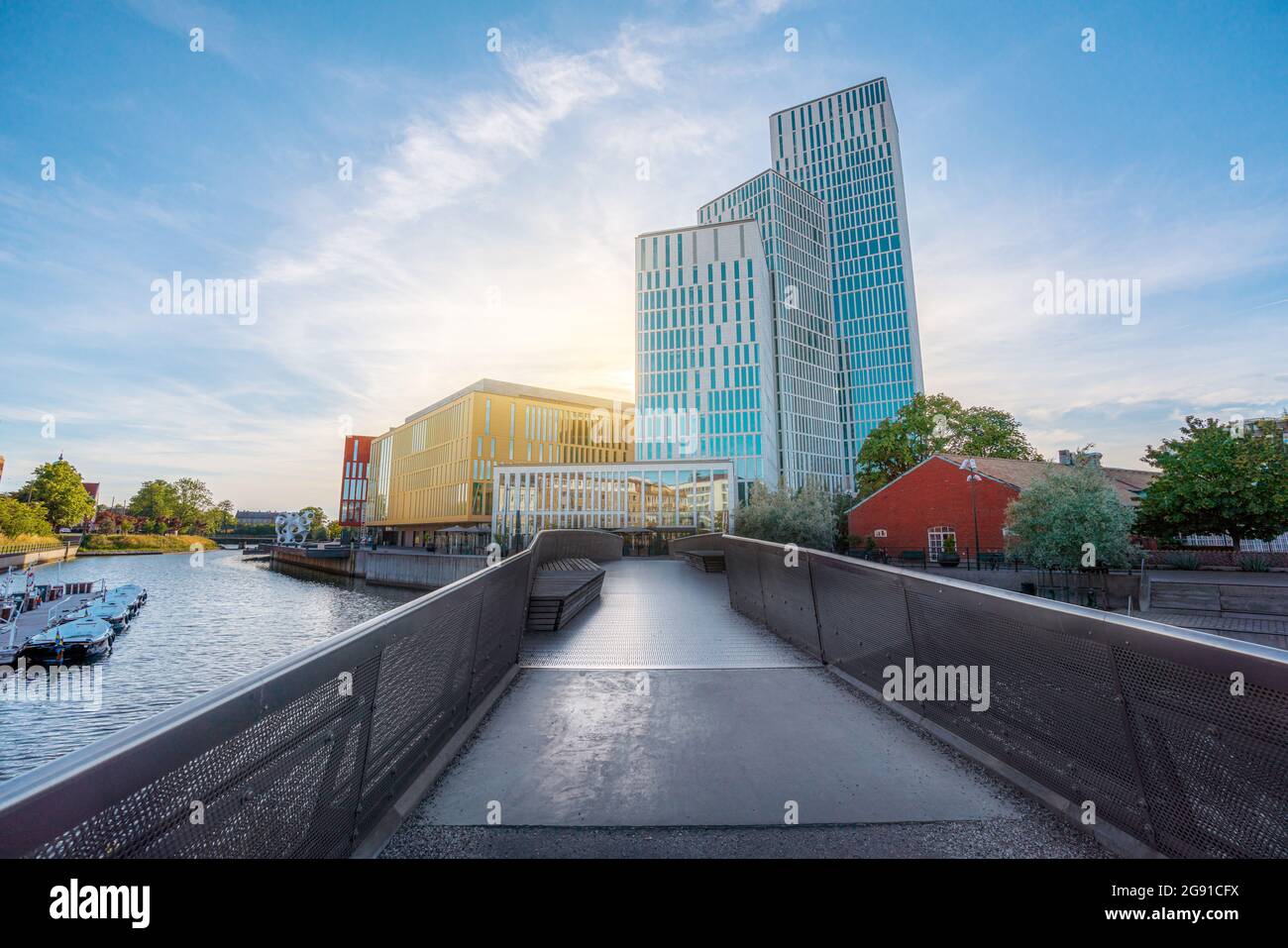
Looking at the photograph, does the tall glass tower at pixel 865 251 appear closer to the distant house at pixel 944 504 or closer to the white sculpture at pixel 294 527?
the distant house at pixel 944 504

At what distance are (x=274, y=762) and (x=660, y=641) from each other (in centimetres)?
566

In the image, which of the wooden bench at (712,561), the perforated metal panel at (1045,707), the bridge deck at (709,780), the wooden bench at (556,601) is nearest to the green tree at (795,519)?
the wooden bench at (712,561)

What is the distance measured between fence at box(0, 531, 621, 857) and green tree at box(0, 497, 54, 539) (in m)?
76.9

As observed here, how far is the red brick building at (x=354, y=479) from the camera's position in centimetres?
11156

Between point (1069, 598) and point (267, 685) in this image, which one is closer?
point (267, 685)

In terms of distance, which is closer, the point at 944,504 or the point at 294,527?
the point at 944,504

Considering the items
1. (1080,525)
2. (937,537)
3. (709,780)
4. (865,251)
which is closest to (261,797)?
(709,780)

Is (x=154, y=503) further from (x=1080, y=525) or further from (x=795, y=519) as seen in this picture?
(x=1080, y=525)

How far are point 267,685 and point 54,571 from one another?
8178 centimetres

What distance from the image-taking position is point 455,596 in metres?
3.90

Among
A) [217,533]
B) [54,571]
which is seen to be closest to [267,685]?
[54,571]

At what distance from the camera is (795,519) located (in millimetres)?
24719

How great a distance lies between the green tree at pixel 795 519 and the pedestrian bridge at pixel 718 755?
19317 mm
